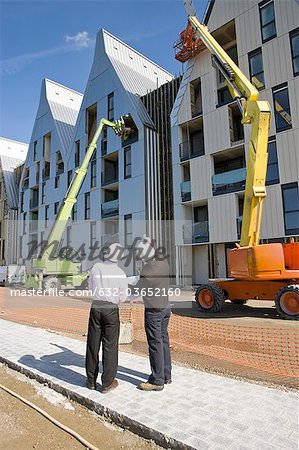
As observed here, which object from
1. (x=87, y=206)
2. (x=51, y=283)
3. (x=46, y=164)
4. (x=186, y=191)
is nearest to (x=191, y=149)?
(x=186, y=191)

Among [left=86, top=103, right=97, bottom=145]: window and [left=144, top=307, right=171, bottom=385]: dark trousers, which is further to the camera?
[left=86, top=103, right=97, bottom=145]: window

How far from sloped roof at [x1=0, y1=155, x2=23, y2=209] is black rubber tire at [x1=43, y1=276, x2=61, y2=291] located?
88.8 feet

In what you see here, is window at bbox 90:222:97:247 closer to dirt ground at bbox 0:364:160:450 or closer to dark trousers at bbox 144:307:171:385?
dirt ground at bbox 0:364:160:450

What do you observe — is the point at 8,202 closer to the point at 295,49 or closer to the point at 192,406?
the point at 295,49

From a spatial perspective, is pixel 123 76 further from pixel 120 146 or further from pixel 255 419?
pixel 255 419

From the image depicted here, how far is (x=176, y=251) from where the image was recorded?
20766 millimetres

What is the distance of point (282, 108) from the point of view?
17.2 metres

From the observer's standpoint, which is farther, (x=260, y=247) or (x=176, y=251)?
(x=176, y=251)

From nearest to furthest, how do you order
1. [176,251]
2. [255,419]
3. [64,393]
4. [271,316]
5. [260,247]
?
[255,419] → [64,393] → [260,247] → [271,316] → [176,251]

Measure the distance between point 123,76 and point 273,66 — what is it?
1320 centimetres

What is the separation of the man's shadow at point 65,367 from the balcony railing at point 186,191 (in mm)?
15562

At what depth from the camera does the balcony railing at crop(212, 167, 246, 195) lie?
18.6 metres

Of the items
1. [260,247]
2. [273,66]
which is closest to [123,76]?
[273,66]

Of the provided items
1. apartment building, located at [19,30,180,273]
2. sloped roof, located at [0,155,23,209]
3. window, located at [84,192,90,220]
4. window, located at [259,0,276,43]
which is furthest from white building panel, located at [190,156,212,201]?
sloped roof, located at [0,155,23,209]
